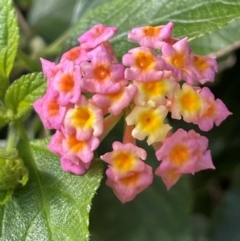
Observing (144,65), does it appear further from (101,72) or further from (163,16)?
(163,16)

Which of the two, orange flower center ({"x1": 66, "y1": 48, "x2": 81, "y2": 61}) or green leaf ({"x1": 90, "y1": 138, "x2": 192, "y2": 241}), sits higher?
orange flower center ({"x1": 66, "y1": 48, "x2": 81, "y2": 61})

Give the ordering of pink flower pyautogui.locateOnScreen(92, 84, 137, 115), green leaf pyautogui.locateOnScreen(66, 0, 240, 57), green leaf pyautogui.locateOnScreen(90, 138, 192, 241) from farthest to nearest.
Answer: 1. green leaf pyautogui.locateOnScreen(90, 138, 192, 241)
2. green leaf pyautogui.locateOnScreen(66, 0, 240, 57)
3. pink flower pyautogui.locateOnScreen(92, 84, 137, 115)

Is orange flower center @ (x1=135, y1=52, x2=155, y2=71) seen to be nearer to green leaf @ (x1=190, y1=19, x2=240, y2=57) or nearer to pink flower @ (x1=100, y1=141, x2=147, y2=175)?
pink flower @ (x1=100, y1=141, x2=147, y2=175)

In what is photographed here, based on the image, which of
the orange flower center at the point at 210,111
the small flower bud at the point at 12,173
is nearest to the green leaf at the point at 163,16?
the orange flower center at the point at 210,111

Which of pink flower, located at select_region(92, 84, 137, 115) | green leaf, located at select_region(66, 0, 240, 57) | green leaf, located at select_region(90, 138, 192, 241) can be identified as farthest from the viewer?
green leaf, located at select_region(90, 138, 192, 241)

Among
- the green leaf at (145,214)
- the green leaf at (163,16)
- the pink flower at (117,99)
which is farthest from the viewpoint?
the green leaf at (145,214)

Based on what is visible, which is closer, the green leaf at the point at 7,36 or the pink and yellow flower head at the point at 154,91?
the pink and yellow flower head at the point at 154,91

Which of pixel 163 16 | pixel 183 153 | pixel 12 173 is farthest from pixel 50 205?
pixel 163 16

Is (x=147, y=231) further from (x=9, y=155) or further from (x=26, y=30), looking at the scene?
(x=26, y=30)

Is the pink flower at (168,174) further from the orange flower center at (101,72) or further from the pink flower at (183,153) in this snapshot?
the orange flower center at (101,72)

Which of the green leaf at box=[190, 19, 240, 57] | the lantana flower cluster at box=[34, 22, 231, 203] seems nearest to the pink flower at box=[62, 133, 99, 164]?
the lantana flower cluster at box=[34, 22, 231, 203]

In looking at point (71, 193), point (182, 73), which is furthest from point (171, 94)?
point (71, 193)
